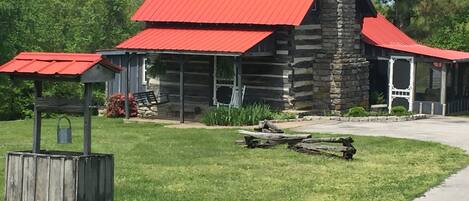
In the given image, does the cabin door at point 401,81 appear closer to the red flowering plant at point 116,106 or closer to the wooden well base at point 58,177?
the red flowering plant at point 116,106

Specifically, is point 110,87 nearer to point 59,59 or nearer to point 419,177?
point 419,177

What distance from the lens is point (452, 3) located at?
43.7 m

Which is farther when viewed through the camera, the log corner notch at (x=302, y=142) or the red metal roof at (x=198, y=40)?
the red metal roof at (x=198, y=40)

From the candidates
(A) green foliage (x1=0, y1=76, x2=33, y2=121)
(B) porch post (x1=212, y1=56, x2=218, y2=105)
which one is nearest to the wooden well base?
(B) porch post (x1=212, y1=56, x2=218, y2=105)

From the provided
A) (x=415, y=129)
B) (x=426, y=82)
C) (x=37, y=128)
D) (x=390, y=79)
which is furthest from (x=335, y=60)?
(x=37, y=128)

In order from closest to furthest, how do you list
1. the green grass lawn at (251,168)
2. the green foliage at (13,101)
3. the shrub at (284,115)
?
the green grass lawn at (251,168) → the shrub at (284,115) → the green foliage at (13,101)

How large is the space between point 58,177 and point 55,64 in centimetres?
163

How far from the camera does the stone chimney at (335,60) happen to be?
29812 mm

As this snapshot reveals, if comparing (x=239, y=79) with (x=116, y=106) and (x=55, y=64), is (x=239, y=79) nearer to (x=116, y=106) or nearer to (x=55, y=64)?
(x=116, y=106)

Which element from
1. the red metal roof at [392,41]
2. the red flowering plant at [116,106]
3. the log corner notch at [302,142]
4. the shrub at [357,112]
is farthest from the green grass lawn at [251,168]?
the red metal roof at [392,41]

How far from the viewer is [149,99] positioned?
3077 centimetres

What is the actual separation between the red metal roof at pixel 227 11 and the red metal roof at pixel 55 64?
16.4 metres

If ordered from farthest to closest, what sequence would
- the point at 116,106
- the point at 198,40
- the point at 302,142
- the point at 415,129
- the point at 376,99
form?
the point at 376,99
the point at 116,106
the point at 198,40
the point at 415,129
the point at 302,142

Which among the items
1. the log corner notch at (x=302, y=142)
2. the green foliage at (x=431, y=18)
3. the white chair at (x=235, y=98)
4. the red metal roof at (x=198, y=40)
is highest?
the green foliage at (x=431, y=18)
